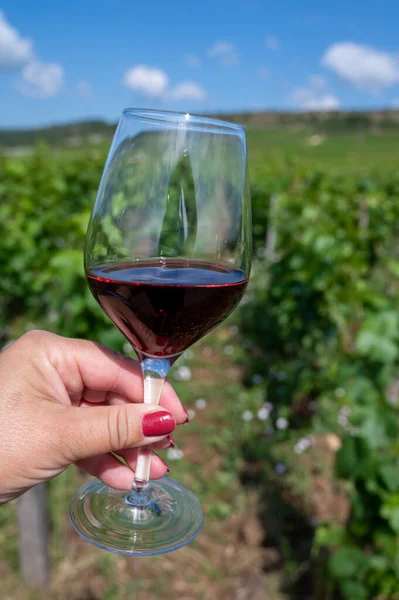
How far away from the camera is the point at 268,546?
317 cm

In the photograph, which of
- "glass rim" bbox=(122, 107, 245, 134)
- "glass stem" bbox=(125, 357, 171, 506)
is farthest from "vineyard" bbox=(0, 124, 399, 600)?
"glass rim" bbox=(122, 107, 245, 134)

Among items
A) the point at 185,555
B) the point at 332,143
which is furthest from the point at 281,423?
the point at 332,143

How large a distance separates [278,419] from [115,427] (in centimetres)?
350

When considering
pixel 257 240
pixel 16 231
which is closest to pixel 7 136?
pixel 257 240

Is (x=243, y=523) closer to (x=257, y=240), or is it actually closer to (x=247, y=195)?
(x=247, y=195)

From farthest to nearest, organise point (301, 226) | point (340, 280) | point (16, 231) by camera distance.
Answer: point (16, 231)
point (301, 226)
point (340, 280)

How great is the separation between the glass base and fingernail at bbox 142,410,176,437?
0.21 m

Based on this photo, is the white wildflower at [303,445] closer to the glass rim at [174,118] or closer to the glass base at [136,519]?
the glass base at [136,519]

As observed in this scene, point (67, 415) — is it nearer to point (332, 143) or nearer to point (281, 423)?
point (281, 423)

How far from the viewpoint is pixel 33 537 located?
2.76m

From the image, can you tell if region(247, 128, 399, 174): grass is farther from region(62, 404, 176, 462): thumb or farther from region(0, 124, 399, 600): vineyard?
region(62, 404, 176, 462): thumb

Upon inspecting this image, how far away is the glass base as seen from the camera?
1.15m

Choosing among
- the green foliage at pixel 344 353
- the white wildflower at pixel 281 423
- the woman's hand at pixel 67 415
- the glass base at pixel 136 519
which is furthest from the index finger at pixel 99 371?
the white wildflower at pixel 281 423

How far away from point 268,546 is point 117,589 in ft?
2.81
